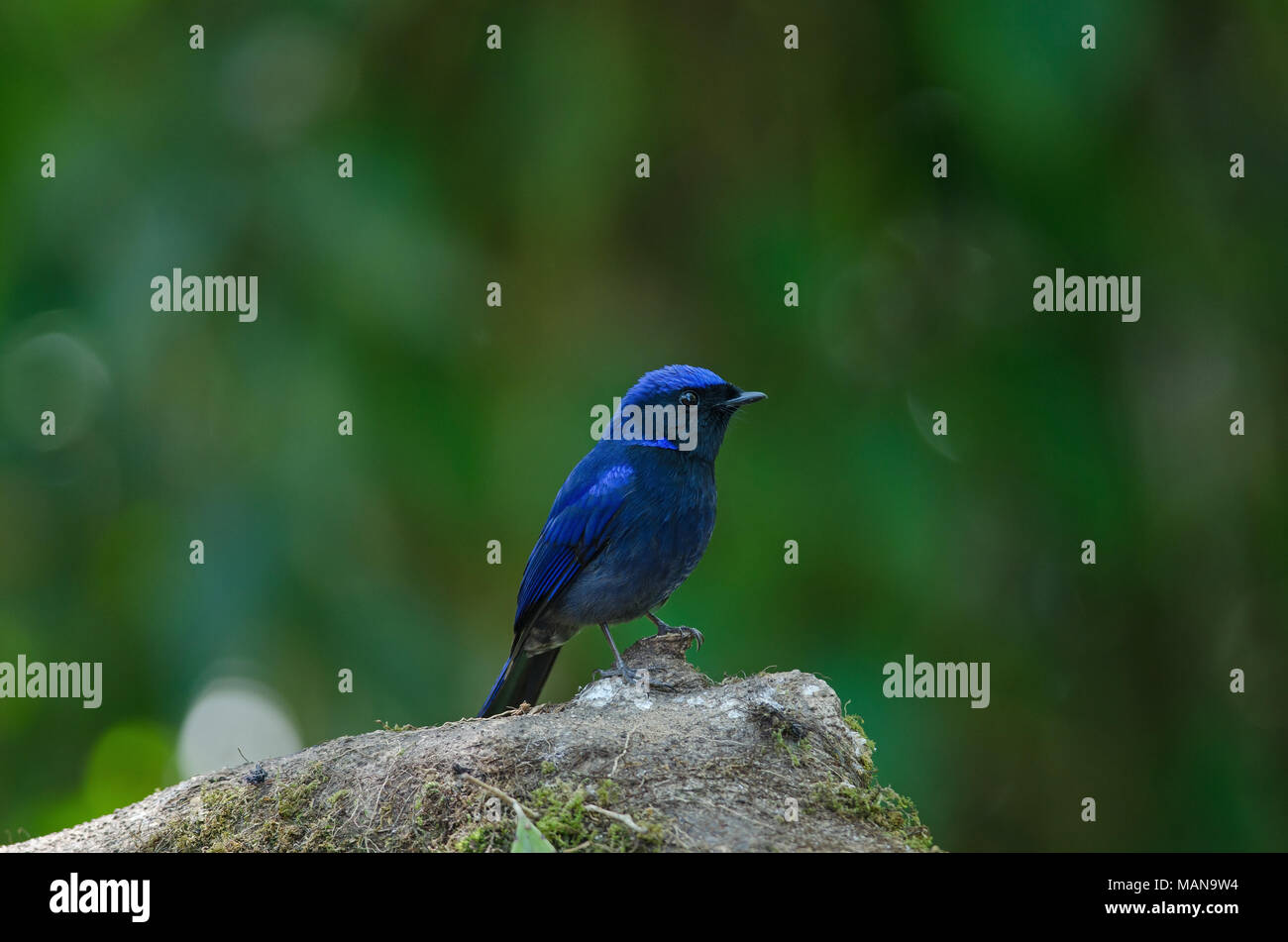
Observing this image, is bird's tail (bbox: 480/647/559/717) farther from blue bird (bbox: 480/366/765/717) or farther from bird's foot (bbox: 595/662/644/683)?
bird's foot (bbox: 595/662/644/683)

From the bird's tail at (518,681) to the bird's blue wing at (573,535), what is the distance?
0.64ft

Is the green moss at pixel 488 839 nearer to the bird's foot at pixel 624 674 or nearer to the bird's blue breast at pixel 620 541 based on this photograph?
the bird's foot at pixel 624 674

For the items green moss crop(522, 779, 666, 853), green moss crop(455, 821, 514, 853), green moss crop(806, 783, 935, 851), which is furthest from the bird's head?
green moss crop(455, 821, 514, 853)

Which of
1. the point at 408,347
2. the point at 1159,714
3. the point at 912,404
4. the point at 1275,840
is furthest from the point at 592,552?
the point at 1275,840

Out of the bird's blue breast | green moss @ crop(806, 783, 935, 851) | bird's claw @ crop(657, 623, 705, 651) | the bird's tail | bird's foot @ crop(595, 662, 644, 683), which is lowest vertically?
green moss @ crop(806, 783, 935, 851)

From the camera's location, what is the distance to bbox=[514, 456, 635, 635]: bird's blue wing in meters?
4.84

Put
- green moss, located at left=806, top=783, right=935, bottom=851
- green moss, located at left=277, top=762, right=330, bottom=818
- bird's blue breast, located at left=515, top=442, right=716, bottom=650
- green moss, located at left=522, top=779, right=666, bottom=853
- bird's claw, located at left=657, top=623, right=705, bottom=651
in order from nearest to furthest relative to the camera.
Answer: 1. green moss, located at left=522, top=779, right=666, bottom=853
2. green moss, located at left=806, top=783, right=935, bottom=851
3. green moss, located at left=277, top=762, right=330, bottom=818
4. bird's blue breast, located at left=515, top=442, right=716, bottom=650
5. bird's claw, located at left=657, top=623, right=705, bottom=651

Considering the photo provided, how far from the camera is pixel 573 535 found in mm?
4895

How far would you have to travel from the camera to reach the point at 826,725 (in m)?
A: 3.85

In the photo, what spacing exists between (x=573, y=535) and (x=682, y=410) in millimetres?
703

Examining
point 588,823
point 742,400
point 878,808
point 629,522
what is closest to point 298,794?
point 588,823

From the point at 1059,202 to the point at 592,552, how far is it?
114 inches

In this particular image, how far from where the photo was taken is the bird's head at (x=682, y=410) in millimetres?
4996

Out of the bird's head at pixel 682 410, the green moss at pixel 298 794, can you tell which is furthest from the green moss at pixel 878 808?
the bird's head at pixel 682 410
